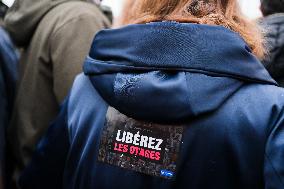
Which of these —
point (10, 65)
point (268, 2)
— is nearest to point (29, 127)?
point (10, 65)

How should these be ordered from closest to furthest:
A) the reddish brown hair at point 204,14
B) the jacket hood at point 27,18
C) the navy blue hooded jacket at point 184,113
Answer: the navy blue hooded jacket at point 184,113 → the reddish brown hair at point 204,14 → the jacket hood at point 27,18

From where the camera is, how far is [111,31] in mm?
1445

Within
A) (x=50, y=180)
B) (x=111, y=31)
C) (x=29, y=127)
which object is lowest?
(x=29, y=127)

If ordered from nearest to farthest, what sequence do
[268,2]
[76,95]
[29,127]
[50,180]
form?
[76,95] → [50,180] → [29,127] → [268,2]

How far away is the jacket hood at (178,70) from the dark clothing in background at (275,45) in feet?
2.91

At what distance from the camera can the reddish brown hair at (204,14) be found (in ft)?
4.59

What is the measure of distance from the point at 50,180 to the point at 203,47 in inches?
31.4

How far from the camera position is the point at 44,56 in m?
2.19

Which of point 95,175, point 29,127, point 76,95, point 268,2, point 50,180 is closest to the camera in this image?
point 95,175

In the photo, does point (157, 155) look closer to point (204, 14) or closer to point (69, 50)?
point (204, 14)

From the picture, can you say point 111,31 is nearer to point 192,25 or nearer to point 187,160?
point 192,25

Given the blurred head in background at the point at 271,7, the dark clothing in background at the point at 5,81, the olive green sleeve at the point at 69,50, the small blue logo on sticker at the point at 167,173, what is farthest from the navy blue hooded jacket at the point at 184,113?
the blurred head in background at the point at 271,7

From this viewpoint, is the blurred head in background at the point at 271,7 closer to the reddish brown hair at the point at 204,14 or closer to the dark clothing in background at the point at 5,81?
the reddish brown hair at the point at 204,14

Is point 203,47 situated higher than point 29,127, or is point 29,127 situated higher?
point 203,47
